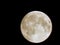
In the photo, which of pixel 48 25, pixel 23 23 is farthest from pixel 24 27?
pixel 48 25

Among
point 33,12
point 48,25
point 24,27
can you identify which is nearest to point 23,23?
point 24,27

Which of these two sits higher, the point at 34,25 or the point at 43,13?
the point at 43,13

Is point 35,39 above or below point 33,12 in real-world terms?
below

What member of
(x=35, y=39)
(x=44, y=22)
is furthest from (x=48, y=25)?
(x=35, y=39)

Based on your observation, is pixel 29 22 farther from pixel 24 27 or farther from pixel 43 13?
pixel 43 13

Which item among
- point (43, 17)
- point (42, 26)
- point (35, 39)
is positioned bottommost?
point (35, 39)

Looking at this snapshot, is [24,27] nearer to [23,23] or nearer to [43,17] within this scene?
[23,23]
